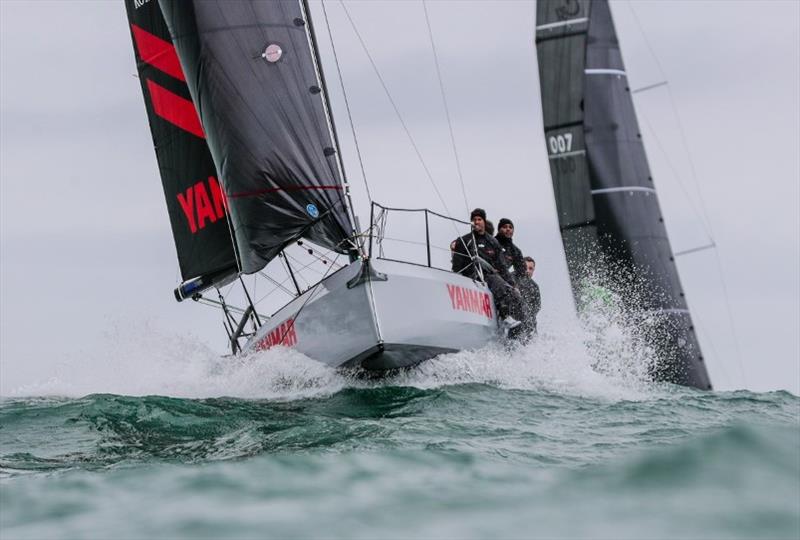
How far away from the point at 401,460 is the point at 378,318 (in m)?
3.93

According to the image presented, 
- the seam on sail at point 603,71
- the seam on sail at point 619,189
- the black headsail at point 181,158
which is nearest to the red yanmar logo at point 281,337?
the black headsail at point 181,158

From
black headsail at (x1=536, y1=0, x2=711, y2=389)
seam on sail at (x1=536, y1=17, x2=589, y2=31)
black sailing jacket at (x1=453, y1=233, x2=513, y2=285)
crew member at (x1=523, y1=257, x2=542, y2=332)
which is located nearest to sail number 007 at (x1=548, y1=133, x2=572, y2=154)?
black headsail at (x1=536, y1=0, x2=711, y2=389)

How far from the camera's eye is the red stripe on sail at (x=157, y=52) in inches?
435

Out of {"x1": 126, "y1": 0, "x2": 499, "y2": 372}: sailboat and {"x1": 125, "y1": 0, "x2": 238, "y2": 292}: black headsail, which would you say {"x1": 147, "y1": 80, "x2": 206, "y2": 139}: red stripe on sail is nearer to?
{"x1": 125, "y1": 0, "x2": 238, "y2": 292}: black headsail

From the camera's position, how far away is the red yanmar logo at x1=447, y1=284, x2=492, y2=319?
839cm

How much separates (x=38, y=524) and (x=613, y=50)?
13310mm

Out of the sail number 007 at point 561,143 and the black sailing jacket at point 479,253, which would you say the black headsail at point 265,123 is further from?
the sail number 007 at point 561,143

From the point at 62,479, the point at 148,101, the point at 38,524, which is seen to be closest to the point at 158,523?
the point at 38,524

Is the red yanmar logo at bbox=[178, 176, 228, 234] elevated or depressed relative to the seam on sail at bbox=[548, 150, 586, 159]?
elevated

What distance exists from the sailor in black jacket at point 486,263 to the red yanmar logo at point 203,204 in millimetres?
2834

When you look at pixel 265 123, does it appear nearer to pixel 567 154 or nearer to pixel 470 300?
pixel 470 300

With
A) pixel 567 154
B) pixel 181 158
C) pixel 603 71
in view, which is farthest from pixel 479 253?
pixel 603 71

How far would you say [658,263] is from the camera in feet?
46.9

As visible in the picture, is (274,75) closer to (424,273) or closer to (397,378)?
(424,273)
